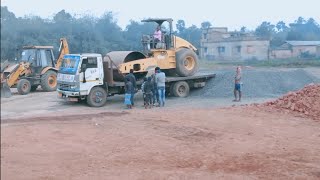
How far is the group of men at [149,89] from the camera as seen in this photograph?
54.1ft

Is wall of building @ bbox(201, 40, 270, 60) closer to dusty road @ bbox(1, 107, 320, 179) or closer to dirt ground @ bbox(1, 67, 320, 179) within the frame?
dirt ground @ bbox(1, 67, 320, 179)

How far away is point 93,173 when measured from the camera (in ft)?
25.9

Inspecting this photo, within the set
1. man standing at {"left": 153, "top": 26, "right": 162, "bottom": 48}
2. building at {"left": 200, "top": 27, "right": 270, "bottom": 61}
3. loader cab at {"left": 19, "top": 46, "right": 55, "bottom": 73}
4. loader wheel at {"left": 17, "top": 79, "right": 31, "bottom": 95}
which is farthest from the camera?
building at {"left": 200, "top": 27, "right": 270, "bottom": 61}

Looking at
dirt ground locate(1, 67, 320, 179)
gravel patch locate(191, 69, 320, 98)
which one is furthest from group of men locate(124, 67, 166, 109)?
gravel patch locate(191, 69, 320, 98)

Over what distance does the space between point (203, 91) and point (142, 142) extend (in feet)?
33.7

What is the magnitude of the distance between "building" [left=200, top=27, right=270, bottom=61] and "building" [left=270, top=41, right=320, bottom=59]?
72.7 inches

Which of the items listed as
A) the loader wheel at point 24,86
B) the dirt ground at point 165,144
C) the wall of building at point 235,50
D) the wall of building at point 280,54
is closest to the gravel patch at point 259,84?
the dirt ground at point 165,144

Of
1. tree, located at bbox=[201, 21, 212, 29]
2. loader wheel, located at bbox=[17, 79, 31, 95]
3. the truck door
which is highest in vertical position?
tree, located at bbox=[201, 21, 212, 29]

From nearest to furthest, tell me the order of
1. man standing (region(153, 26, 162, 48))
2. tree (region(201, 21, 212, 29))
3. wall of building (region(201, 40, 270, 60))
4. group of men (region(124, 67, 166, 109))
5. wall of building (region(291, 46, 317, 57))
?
group of men (region(124, 67, 166, 109)), man standing (region(153, 26, 162, 48)), wall of building (region(291, 46, 317, 57)), wall of building (region(201, 40, 270, 60)), tree (region(201, 21, 212, 29))

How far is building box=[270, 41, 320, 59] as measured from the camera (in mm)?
52731

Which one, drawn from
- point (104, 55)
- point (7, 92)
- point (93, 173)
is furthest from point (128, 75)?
point (7, 92)

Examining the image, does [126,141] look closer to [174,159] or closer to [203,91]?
[174,159]

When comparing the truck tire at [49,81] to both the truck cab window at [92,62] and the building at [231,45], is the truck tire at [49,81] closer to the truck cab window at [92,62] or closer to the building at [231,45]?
the truck cab window at [92,62]

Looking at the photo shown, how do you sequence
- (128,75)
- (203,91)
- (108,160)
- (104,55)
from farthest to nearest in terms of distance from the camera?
(203,91)
(104,55)
(128,75)
(108,160)
